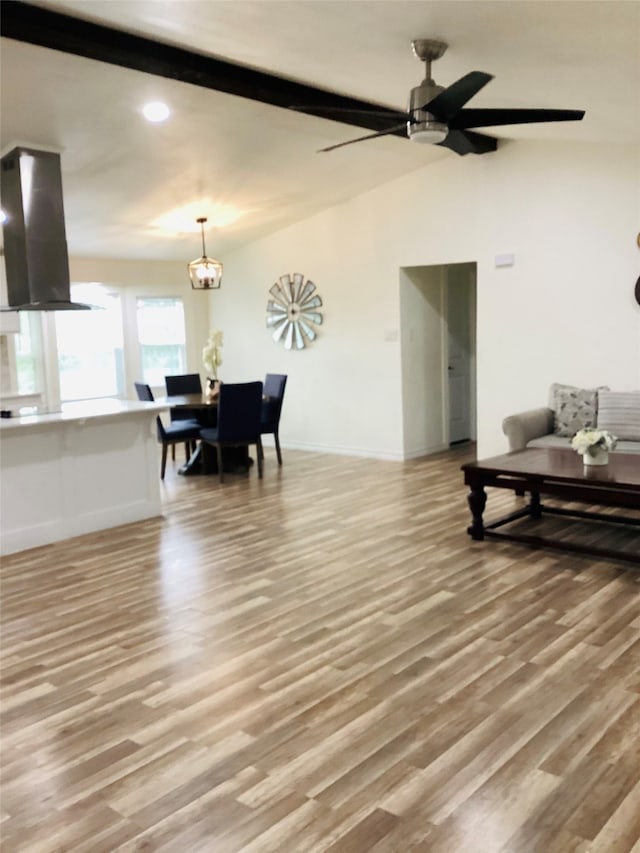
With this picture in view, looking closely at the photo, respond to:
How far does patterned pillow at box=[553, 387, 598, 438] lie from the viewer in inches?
233

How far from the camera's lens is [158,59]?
4.41 meters

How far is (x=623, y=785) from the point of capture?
2.34 meters

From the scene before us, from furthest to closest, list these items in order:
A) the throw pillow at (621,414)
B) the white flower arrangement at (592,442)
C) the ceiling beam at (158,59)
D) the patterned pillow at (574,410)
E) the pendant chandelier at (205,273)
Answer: the pendant chandelier at (205,273), the patterned pillow at (574,410), the throw pillow at (621,414), the white flower arrangement at (592,442), the ceiling beam at (158,59)

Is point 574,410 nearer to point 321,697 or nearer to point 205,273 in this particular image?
point 205,273

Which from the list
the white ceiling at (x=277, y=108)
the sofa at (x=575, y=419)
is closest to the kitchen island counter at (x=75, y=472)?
the white ceiling at (x=277, y=108)

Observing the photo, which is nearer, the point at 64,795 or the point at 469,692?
the point at 64,795

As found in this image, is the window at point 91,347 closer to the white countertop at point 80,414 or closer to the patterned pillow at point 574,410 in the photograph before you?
the white countertop at point 80,414

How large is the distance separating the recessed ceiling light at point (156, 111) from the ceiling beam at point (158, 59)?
14.0 inches

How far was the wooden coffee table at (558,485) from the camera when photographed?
4352mm

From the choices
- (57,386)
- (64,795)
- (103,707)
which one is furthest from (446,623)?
(57,386)

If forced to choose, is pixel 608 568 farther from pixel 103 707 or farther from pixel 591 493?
pixel 103 707

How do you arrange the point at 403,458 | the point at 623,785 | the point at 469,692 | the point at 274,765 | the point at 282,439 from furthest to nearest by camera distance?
the point at 282,439
the point at 403,458
the point at 469,692
the point at 274,765
the point at 623,785

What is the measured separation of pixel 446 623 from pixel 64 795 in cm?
189

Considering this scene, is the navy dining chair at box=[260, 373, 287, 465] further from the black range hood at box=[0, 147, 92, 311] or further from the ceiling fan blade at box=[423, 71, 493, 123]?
the ceiling fan blade at box=[423, 71, 493, 123]
